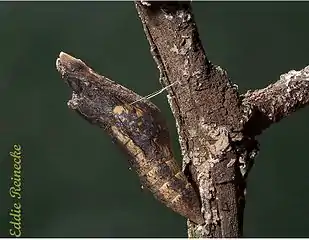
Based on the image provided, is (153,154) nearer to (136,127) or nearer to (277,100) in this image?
Result: (136,127)

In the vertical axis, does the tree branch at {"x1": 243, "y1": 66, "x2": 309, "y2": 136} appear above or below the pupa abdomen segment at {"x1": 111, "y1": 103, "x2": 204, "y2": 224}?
above

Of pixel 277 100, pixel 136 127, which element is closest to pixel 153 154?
pixel 136 127

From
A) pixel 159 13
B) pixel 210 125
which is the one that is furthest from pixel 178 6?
pixel 210 125

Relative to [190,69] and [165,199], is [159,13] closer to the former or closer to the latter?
[190,69]

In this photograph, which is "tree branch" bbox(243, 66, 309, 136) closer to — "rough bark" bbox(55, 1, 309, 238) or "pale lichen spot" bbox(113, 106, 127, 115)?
"rough bark" bbox(55, 1, 309, 238)

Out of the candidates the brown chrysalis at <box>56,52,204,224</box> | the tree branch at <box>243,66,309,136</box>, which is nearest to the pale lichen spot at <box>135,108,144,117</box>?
the brown chrysalis at <box>56,52,204,224</box>

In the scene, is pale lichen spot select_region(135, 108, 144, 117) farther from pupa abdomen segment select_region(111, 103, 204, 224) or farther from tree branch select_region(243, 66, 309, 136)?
tree branch select_region(243, 66, 309, 136)

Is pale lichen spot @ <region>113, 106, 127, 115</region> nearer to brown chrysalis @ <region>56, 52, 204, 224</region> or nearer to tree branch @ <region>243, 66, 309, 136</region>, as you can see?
brown chrysalis @ <region>56, 52, 204, 224</region>

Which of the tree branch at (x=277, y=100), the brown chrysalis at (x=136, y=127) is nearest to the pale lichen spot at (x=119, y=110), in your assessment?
the brown chrysalis at (x=136, y=127)
